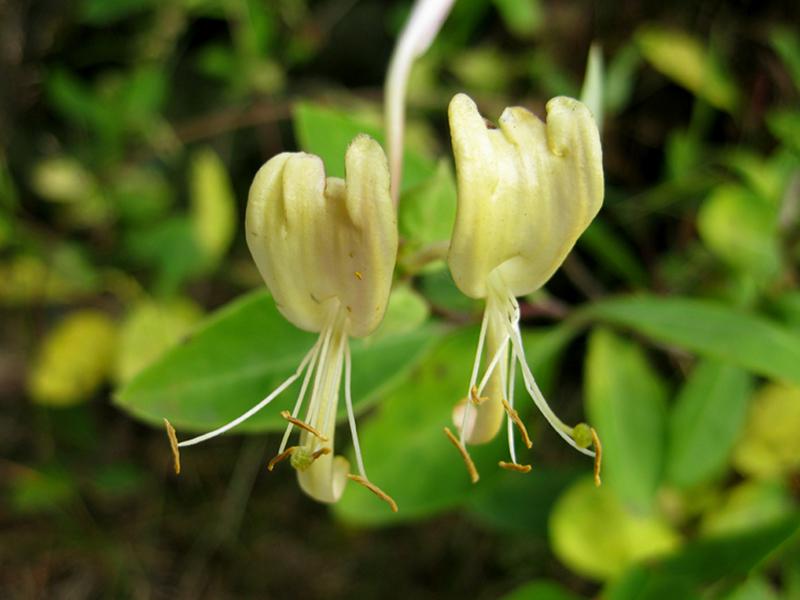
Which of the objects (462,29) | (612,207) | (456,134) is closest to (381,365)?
(456,134)

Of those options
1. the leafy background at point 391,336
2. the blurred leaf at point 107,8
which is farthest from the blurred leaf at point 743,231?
the blurred leaf at point 107,8

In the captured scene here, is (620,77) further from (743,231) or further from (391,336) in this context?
(391,336)

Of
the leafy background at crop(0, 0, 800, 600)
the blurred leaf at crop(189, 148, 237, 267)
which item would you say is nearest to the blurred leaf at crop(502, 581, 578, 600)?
the leafy background at crop(0, 0, 800, 600)

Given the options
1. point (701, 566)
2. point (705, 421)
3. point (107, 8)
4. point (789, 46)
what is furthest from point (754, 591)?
point (107, 8)

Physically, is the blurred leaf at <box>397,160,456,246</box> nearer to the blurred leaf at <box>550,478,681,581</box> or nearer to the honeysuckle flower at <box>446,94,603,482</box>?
the honeysuckle flower at <box>446,94,603,482</box>

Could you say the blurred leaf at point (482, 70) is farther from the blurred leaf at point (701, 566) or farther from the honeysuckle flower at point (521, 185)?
the honeysuckle flower at point (521, 185)

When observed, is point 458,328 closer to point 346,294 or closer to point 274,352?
point 274,352
